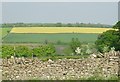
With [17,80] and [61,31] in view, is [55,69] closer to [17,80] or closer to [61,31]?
[17,80]

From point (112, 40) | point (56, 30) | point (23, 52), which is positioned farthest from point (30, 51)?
point (56, 30)

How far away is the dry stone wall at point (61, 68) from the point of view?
1345 cm

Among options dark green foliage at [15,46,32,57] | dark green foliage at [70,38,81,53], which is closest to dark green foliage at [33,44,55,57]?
dark green foliage at [15,46,32,57]

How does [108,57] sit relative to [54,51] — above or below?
above

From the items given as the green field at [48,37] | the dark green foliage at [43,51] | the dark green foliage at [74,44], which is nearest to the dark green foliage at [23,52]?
the dark green foliage at [43,51]

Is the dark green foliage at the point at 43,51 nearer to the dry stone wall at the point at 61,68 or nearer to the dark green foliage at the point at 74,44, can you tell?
the dark green foliage at the point at 74,44

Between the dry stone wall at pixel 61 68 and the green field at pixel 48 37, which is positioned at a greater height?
the dry stone wall at pixel 61 68

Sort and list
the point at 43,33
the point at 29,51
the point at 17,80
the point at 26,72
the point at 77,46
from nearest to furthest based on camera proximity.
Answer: the point at 17,80 → the point at 26,72 → the point at 29,51 → the point at 77,46 → the point at 43,33

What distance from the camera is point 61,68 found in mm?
14047

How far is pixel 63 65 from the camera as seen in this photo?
14.2 m

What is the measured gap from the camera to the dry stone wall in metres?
13.4

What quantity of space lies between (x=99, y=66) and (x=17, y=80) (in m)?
3.38

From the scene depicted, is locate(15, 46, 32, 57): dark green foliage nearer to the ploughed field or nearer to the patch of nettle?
the patch of nettle

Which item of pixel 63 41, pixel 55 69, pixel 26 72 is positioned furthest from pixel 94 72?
pixel 63 41
